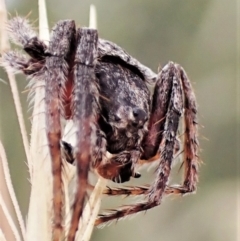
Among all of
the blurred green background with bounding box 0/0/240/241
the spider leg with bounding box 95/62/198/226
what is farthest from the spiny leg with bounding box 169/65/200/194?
the blurred green background with bounding box 0/0/240/241

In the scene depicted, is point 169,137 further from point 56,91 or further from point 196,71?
point 196,71

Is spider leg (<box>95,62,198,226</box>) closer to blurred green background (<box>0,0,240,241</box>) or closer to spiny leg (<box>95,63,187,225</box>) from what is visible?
spiny leg (<box>95,63,187,225</box>)

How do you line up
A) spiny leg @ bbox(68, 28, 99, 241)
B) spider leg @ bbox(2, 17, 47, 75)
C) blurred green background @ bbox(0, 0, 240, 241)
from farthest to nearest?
blurred green background @ bbox(0, 0, 240, 241), spider leg @ bbox(2, 17, 47, 75), spiny leg @ bbox(68, 28, 99, 241)

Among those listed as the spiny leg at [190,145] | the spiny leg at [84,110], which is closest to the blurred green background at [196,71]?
the spiny leg at [190,145]

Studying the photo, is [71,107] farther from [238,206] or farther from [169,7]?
[169,7]

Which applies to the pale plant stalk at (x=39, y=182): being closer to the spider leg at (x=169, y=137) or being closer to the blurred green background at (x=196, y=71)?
the spider leg at (x=169, y=137)

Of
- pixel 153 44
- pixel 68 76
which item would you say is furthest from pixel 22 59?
pixel 153 44
